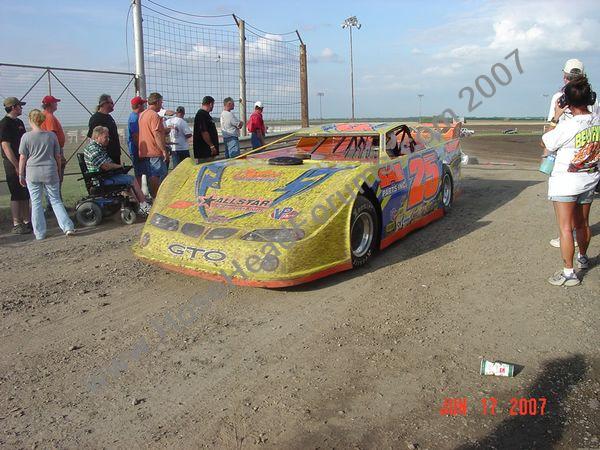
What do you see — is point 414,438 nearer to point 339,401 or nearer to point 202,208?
point 339,401

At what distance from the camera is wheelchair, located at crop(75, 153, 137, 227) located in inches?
261

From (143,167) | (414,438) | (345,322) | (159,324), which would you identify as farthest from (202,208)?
(143,167)

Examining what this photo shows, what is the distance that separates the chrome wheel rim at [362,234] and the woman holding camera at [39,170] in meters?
3.62

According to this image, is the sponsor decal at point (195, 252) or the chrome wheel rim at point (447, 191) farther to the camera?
the chrome wheel rim at point (447, 191)

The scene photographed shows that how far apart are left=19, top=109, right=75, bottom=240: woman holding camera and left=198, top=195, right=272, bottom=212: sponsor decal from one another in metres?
2.43

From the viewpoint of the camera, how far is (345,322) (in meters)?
3.51

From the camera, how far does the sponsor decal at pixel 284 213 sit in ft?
13.6

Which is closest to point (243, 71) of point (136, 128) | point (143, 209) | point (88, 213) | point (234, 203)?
point (136, 128)

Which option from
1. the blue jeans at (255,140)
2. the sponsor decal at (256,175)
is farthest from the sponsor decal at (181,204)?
the blue jeans at (255,140)

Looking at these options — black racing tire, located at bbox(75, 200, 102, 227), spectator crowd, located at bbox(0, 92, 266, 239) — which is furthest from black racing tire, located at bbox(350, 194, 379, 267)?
black racing tire, located at bbox(75, 200, 102, 227)

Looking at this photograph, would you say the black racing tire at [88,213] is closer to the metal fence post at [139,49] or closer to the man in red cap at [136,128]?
the man in red cap at [136,128]

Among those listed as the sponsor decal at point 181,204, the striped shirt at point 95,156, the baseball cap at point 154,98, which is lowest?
the sponsor decal at point 181,204

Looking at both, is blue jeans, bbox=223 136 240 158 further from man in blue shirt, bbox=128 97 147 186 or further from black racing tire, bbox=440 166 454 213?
black racing tire, bbox=440 166 454 213
